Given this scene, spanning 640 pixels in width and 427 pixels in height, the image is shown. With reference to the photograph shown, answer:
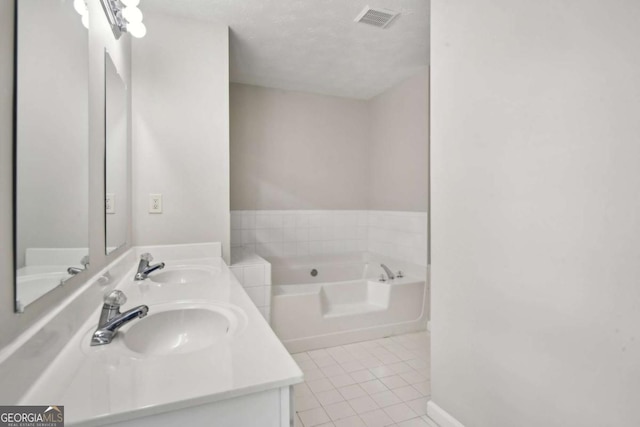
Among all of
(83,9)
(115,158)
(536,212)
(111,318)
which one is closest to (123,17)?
(83,9)

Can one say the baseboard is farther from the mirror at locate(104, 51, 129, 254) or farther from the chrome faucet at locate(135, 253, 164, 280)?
the mirror at locate(104, 51, 129, 254)

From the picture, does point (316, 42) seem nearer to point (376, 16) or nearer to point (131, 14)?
point (376, 16)

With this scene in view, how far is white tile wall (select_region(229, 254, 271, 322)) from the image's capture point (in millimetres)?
2172

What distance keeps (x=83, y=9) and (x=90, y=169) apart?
0.54 m

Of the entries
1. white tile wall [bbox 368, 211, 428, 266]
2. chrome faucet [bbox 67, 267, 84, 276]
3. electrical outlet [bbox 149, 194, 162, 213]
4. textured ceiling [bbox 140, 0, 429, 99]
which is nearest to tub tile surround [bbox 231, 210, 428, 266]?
white tile wall [bbox 368, 211, 428, 266]

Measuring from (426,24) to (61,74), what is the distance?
2212mm

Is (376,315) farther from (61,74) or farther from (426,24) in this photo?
(61,74)

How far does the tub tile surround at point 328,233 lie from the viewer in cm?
309

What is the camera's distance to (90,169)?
109 cm

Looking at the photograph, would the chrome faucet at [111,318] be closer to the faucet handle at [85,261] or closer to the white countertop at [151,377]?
the white countertop at [151,377]

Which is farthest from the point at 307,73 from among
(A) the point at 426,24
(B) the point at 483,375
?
(B) the point at 483,375

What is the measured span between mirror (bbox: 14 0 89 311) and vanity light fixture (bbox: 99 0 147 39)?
458mm

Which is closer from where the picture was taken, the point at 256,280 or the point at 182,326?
the point at 182,326

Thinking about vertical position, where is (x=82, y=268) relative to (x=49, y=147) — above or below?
below
